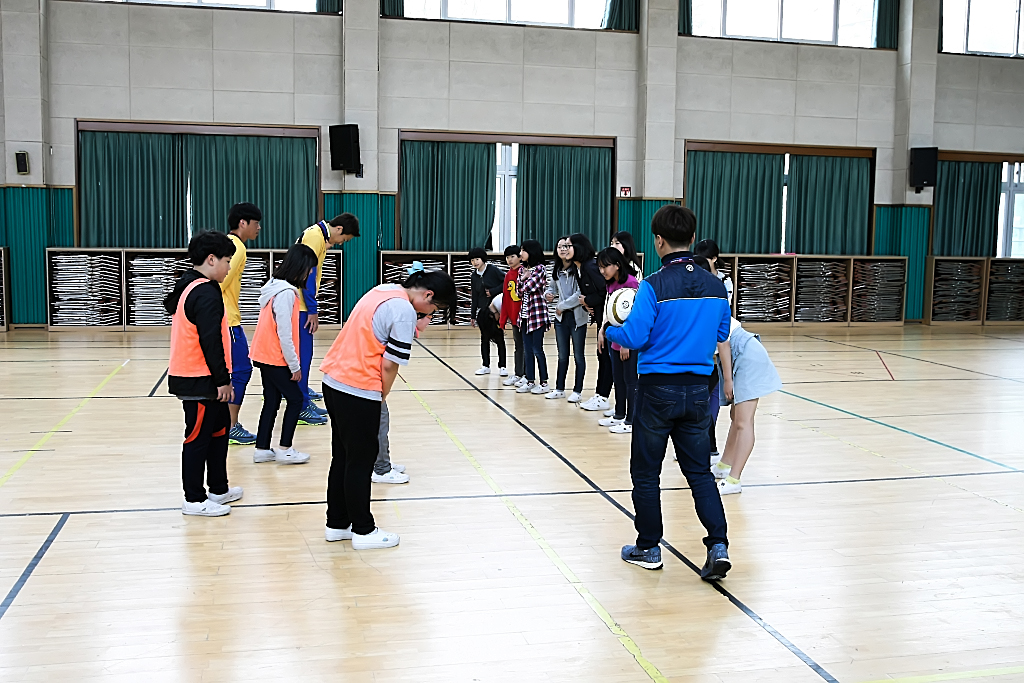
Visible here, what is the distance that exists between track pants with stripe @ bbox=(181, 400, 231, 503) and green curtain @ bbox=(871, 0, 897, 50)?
14.2 m

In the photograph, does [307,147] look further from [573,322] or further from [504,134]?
[573,322]

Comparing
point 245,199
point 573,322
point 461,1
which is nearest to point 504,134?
point 461,1

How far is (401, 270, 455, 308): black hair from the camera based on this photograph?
13.3 ft

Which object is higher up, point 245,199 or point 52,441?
point 245,199

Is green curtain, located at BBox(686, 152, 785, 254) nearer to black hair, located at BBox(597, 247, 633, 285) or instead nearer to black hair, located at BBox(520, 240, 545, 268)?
black hair, located at BBox(520, 240, 545, 268)

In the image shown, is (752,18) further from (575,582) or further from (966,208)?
(575,582)

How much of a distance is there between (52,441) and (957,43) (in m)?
Answer: 15.3

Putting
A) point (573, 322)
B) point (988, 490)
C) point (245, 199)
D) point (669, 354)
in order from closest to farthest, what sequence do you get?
point (669, 354), point (988, 490), point (573, 322), point (245, 199)

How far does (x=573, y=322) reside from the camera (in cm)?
789

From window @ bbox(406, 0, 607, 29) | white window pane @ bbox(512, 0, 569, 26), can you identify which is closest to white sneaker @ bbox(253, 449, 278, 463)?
window @ bbox(406, 0, 607, 29)

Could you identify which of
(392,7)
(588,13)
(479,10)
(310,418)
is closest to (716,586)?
(310,418)

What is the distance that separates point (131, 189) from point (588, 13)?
7.37 meters

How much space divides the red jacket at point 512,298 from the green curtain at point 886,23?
1022 cm

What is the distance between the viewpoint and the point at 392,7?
13984 mm
